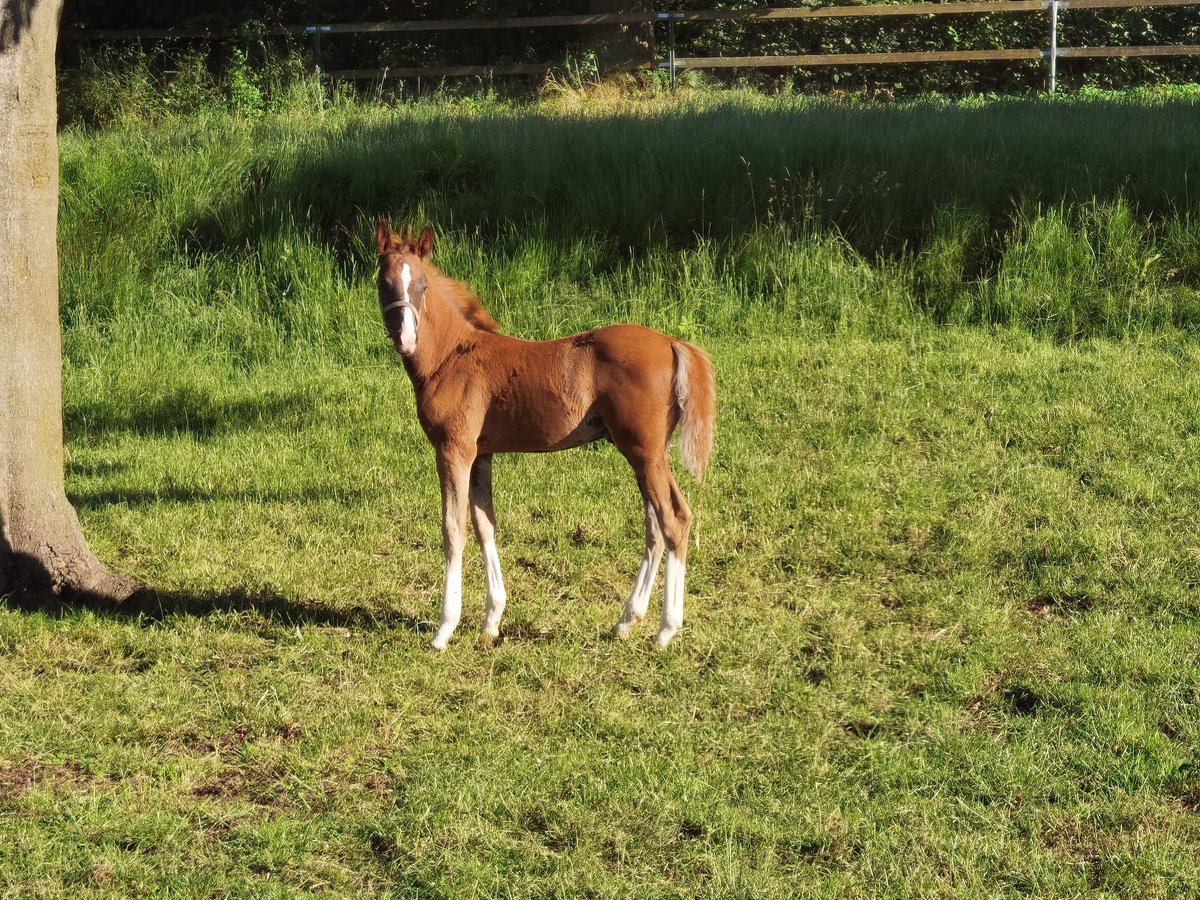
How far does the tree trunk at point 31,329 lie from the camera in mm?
6590

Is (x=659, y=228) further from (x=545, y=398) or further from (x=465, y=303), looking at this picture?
(x=545, y=398)

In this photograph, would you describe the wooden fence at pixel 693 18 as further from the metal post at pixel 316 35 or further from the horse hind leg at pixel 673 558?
the horse hind leg at pixel 673 558

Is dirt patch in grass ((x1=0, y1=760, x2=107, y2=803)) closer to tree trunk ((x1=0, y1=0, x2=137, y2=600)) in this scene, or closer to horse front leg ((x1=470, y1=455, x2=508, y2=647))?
tree trunk ((x1=0, y1=0, x2=137, y2=600))

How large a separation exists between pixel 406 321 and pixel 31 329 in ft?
7.15

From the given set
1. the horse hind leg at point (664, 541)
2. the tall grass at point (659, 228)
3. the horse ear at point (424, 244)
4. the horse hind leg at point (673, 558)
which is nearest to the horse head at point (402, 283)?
the horse ear at point (424, 244)

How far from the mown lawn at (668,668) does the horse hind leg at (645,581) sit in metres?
0.14

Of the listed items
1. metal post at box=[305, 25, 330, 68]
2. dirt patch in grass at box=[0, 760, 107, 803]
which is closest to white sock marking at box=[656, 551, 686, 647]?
dirt patch in grass at box=[0, 760, 107, 803]

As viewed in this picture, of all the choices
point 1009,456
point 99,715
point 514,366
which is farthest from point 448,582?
point 1009,456

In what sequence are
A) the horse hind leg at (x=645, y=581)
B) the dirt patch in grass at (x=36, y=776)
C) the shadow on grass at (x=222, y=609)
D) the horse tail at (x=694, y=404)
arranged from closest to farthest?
the dirt patch in grass at (x=36, y=776) → the horse tail at (x=694, y=404) → the horse hind leg at (x=645, y=581) → the shadow on grass at (x=222, y=609)

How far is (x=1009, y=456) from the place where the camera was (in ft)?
28.5

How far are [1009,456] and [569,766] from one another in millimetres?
4537

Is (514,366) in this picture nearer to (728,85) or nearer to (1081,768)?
(1081,768)

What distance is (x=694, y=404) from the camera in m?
6.17

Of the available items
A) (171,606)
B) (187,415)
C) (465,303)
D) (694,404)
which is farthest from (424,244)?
(187,415)
